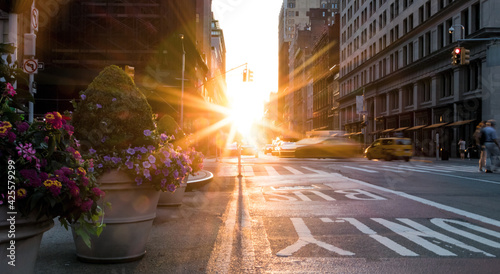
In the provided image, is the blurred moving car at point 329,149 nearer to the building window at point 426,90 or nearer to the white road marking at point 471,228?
the building window at point 426,90

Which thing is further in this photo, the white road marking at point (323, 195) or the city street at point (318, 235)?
the white road marking at point (323, 195)

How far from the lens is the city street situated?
16.3 ft

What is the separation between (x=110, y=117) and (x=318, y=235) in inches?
125

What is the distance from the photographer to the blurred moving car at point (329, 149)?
3853cm

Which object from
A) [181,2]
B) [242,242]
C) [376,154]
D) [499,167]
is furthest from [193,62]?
[242,242]

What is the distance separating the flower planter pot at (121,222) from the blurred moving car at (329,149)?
3390cm

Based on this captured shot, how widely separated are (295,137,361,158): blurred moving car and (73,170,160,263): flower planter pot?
111ft

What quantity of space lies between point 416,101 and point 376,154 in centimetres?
1766

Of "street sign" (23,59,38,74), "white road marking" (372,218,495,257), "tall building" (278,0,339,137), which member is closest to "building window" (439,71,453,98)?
"street sign" (23,59,38,74)

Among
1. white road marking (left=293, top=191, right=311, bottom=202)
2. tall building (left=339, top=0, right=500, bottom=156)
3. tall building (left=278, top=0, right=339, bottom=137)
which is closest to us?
white road marking (left=293, top=191, right=311, bottom=202)

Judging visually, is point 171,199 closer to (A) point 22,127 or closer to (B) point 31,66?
(A) point 22,127

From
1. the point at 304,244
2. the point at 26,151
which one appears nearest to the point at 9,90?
the point at 26,151

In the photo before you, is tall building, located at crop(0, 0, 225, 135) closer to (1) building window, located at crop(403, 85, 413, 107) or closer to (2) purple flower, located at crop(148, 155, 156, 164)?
(1) building window, located at crop(403, 85, 413, 107)

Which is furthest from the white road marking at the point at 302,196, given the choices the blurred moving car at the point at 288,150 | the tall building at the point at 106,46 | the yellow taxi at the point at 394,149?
the blurred moving car at the point at 288,150
